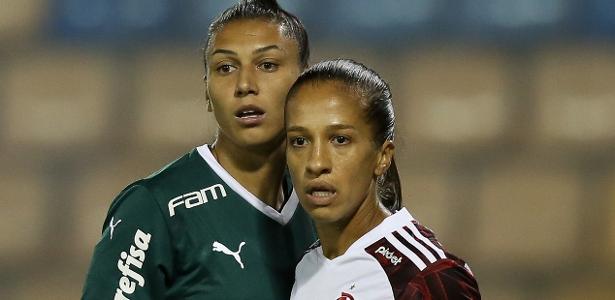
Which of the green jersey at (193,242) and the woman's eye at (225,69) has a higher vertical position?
the woman's eye at (225,69)

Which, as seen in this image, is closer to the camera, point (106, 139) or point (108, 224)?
point (108, 224)

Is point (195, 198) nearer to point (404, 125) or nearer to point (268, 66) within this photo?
point (268, 66)

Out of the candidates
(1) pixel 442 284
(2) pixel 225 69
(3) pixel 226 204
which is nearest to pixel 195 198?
(3) pixel 226 204

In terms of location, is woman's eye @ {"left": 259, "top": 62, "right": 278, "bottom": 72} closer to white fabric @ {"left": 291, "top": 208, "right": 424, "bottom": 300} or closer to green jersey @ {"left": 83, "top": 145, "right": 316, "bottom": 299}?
green jersey @ {"left": 83, "top": 145, "right": 316, "bottom": 299}

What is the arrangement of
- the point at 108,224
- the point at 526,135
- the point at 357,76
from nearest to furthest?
the point at 357,76, the point at 108,224, the point at 526,135

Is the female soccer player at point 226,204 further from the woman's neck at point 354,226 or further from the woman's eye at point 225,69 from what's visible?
the woman's neck at point 354,226

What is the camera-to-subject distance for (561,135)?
3139mm

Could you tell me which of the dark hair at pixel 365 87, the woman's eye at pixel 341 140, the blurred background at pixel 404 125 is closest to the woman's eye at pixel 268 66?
the dark hair at pixel 365 87

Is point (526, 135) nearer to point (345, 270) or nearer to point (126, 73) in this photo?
point (126, 73)

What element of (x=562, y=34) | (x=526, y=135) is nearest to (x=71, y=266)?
(x=526, y=135)

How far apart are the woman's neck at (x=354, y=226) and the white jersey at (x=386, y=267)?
0.05ft

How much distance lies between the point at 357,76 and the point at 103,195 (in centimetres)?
194

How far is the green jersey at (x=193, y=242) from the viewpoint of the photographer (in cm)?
141

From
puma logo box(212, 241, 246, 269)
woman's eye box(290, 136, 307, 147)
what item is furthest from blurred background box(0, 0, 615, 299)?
woman's eye box(290, 136, 307, 147)
